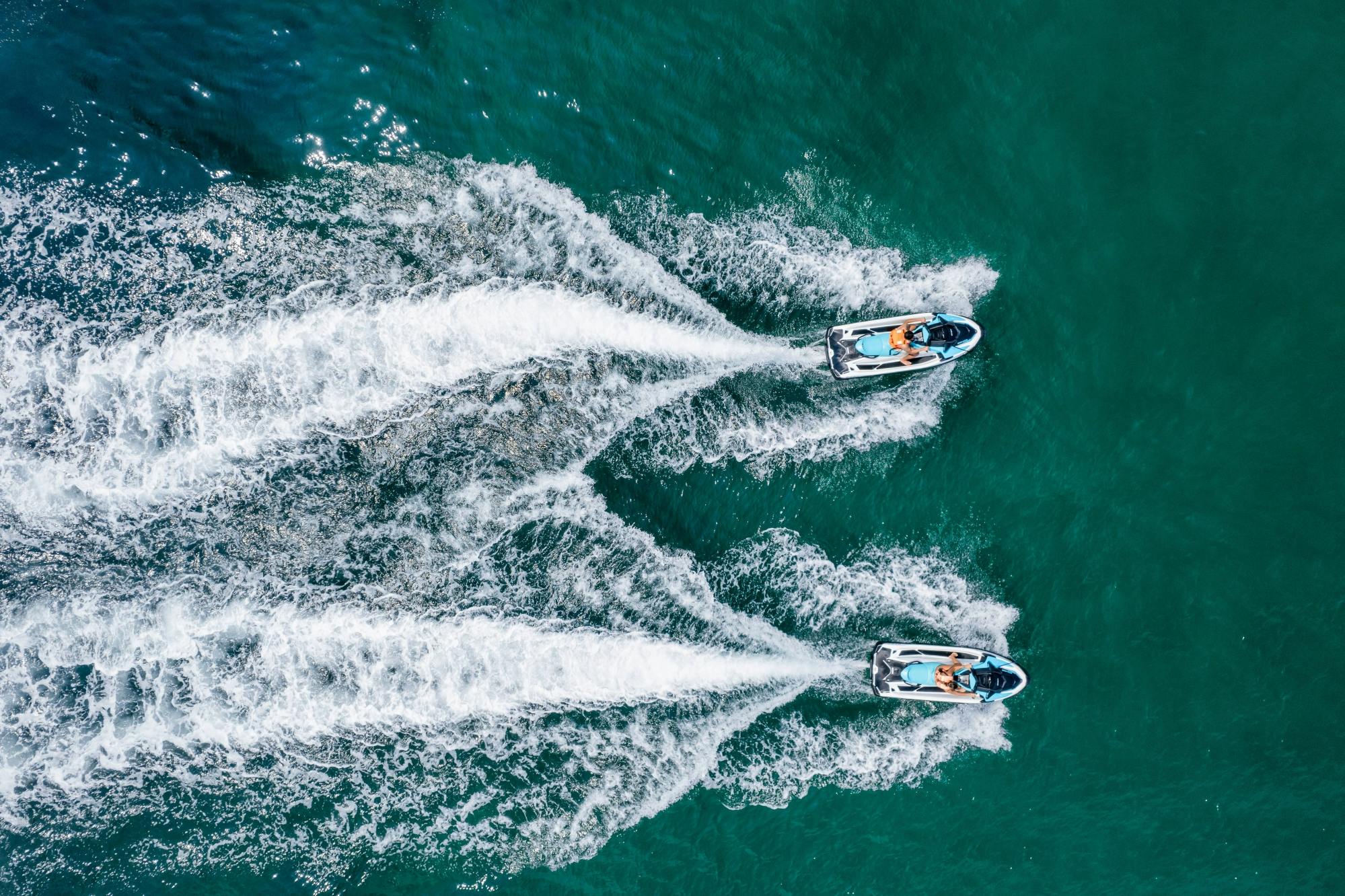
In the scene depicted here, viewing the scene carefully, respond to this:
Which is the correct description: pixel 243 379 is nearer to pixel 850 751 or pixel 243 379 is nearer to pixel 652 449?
pixel 652 449

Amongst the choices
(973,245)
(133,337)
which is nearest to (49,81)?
(133,337)

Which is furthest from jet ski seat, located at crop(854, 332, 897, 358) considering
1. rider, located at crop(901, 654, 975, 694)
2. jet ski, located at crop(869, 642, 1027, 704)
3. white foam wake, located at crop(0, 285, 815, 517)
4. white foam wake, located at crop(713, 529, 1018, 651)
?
rider, located at crop(901, 654, 975, 694)

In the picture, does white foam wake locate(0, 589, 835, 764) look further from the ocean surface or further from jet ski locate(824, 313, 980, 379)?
jet ski locate(824, 313, 980, 379)

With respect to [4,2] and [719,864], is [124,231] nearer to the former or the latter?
[4,2]

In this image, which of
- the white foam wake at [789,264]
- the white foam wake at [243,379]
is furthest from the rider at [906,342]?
the white foam wake at [243,379]

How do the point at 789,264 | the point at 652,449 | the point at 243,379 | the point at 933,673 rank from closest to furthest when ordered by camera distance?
the point at 933,673
the point at 243,379
the point at 789,264
the point at 652,449

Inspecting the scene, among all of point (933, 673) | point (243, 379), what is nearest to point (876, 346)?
point (933, 673)

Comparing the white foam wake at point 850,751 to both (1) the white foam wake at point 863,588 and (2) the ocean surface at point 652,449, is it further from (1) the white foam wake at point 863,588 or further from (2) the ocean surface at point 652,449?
(1) the white foam wake at point 863,588
